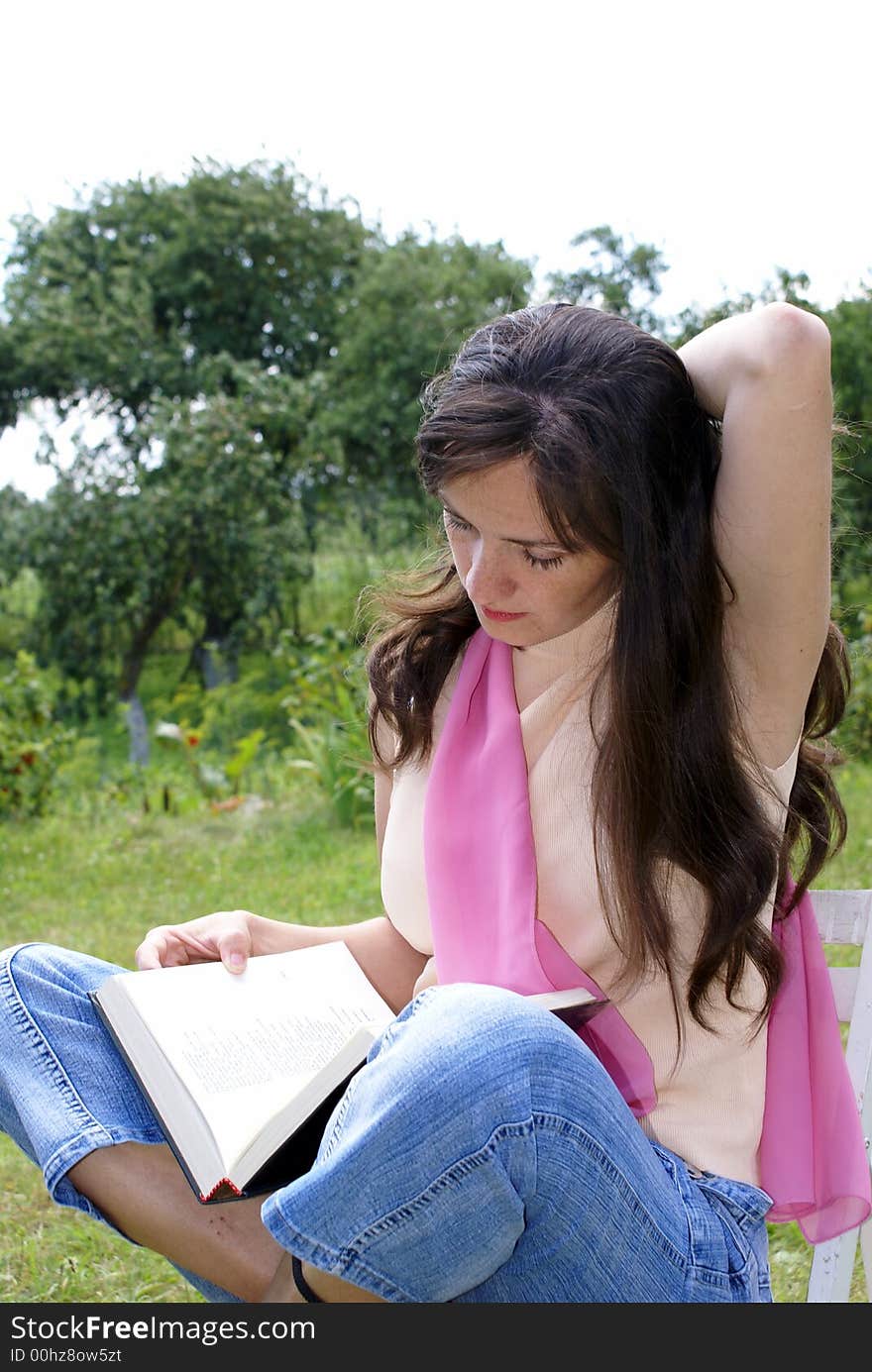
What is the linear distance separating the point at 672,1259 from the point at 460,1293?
0.68ft

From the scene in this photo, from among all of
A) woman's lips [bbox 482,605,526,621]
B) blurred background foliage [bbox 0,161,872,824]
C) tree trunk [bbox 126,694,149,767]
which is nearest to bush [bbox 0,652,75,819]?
blurred background foliage [bbox 0,161,872,824]

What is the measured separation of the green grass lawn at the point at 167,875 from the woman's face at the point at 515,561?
1382 mm

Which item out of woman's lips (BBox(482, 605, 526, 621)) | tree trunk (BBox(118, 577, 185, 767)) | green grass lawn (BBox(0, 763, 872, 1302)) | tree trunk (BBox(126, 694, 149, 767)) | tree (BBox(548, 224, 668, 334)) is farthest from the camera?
tree (BBox(548, 224, 668, 334))

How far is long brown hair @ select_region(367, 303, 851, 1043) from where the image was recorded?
4.35ft

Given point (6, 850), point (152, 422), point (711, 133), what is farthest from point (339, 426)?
point (6, 850)

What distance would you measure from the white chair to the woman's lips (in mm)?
500

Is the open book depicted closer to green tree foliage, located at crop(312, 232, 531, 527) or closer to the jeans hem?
the jeans hem

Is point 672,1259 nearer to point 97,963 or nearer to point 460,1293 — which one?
point 460,1293

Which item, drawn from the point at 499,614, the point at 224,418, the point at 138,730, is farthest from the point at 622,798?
the point at 224,418

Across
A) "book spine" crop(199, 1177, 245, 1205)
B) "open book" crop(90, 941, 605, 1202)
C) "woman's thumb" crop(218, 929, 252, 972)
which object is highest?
"woman's thumb" crop(218, 929, 252, 972)

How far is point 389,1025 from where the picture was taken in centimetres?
121

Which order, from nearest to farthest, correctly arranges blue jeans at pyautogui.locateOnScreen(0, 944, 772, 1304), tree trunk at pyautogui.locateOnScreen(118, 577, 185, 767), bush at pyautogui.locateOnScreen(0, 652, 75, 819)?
→ blue jeans at pyautogui.locateOnScreen(0, 944, 772, 1304), bush at pyautogui.locateOnScreen(0, 652, 75, 819), tree trunk at pyautogui.locateOnScreen(118, 577, 185, 767)

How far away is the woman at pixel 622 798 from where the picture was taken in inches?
50.8

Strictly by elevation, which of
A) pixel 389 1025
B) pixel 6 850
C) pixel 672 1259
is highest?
pixel 389 1025
